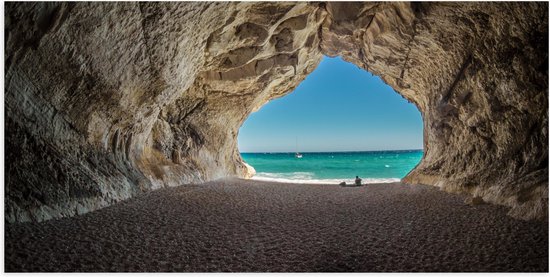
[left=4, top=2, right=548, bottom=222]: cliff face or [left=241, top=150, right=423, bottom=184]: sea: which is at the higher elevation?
[left=4, top=2, right=548, bottom=222]: cliff face

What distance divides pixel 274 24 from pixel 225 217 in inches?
339

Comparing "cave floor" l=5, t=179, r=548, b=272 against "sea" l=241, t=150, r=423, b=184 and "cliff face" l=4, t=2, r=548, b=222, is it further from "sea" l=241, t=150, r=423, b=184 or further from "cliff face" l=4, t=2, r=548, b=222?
"sea" l=241, t=150, r=423, b=184

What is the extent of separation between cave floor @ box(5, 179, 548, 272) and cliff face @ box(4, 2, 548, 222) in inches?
34.4

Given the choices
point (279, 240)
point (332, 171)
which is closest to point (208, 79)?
point (279, 240)

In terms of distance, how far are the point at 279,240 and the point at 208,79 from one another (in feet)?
40.2

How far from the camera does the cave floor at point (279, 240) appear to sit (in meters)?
4.41

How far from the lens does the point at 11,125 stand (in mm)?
5797

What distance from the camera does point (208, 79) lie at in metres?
16.2

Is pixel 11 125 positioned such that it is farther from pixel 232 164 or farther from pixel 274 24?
pixel 232 164

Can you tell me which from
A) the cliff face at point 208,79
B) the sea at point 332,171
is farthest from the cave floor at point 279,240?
the sea at point 332,171

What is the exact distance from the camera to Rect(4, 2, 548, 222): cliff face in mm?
5992

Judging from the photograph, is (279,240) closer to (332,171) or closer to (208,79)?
(208,79)

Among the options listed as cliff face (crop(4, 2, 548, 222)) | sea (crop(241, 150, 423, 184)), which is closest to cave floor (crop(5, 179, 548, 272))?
cliff face (crop(4, 2, 548, 222))

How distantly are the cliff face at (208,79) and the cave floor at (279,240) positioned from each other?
874 mm
